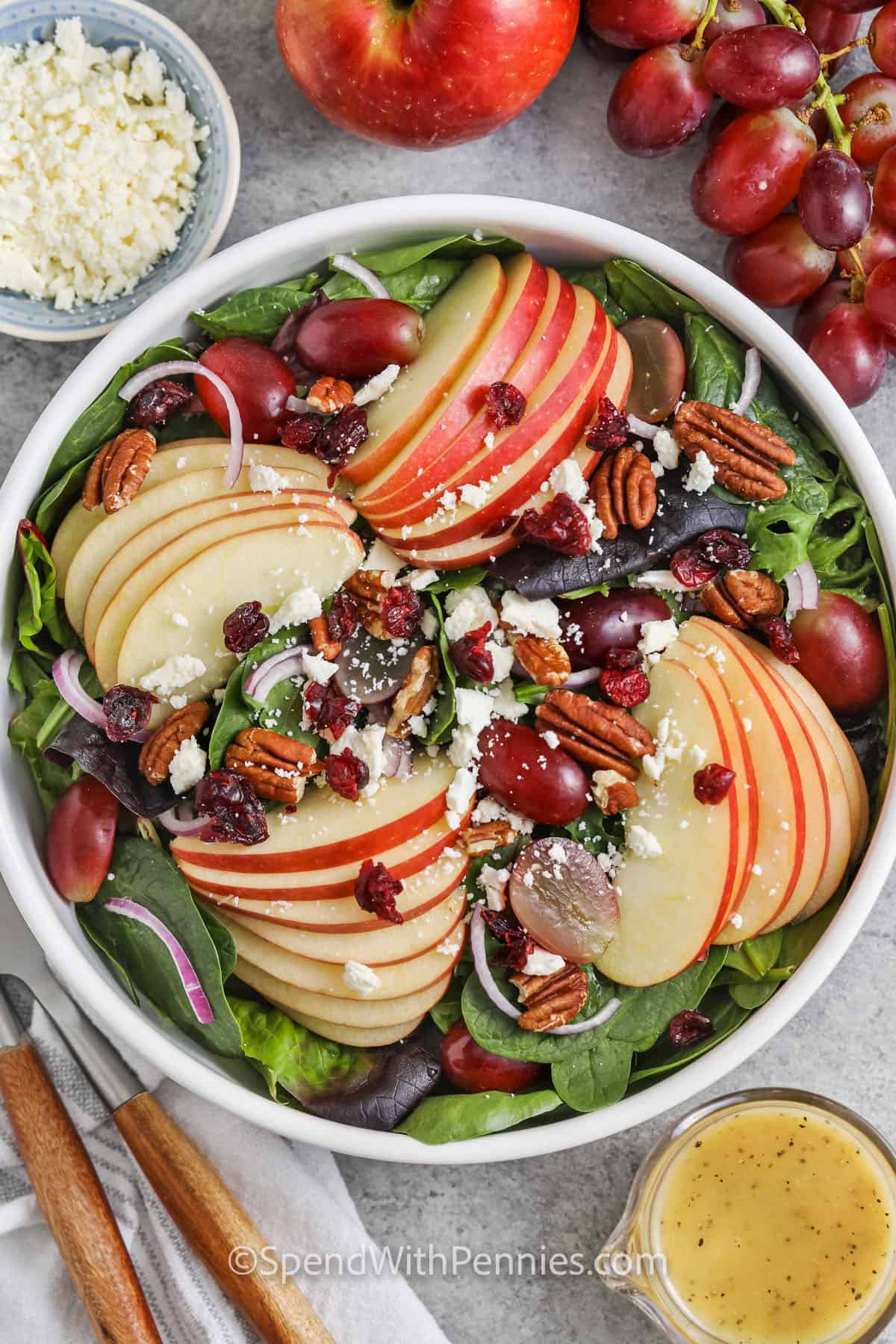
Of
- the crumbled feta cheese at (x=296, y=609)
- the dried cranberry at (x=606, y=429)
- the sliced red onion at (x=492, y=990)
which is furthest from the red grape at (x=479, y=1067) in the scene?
the dried cranberry at (x=606, y=429)

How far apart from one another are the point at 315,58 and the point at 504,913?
1324mm

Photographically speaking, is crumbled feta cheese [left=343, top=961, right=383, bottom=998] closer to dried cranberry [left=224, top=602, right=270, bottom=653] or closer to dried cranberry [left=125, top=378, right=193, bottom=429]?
dried cranberry [left=224, top=602, right=270, bottom=653]

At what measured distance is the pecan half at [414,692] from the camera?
174 cm

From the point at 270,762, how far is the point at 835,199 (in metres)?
1.19

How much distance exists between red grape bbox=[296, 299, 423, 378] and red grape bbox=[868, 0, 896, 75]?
0.86 metres

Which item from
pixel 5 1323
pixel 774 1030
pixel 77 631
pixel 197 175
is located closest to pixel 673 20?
pixel 197 175

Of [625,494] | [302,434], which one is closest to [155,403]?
[302,434]

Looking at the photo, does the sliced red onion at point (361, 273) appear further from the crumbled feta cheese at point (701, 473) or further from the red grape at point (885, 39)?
the red grape at point (885, 39)

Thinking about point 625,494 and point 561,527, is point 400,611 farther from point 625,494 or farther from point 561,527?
point 625,494

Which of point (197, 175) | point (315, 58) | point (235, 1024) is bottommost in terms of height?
point (235, 1024)

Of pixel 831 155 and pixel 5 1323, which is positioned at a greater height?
pixel 831 155

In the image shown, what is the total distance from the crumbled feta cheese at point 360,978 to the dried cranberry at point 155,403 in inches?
34.3

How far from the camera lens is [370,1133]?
170 cm

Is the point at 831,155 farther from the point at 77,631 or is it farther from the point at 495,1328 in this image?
the point at 495,1328
